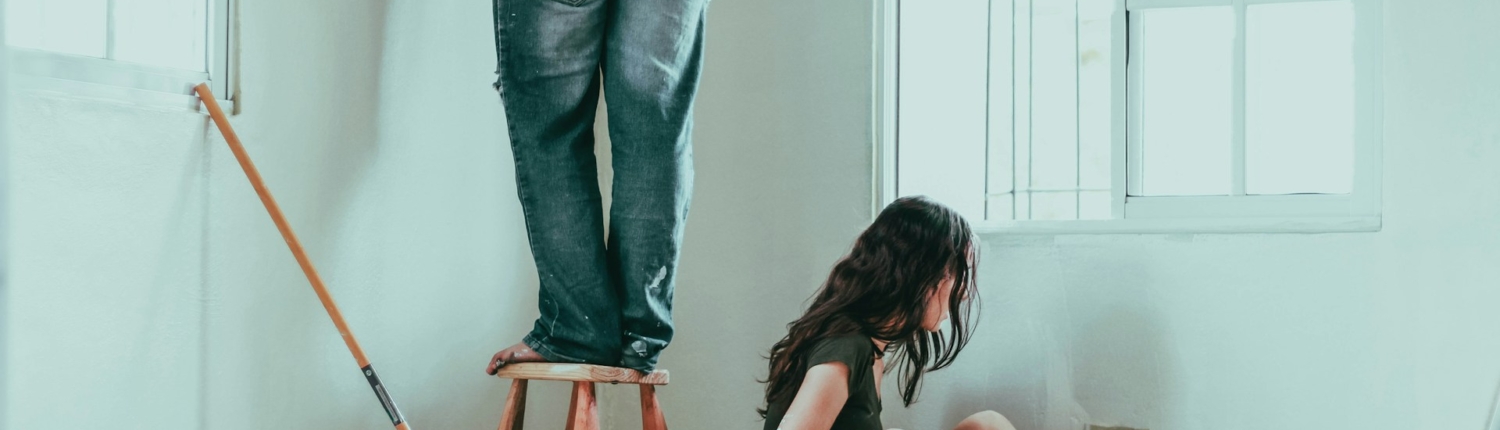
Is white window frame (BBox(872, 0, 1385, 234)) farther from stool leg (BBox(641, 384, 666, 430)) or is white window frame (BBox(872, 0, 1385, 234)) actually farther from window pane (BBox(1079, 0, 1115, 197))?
stool leg (BBox(641, 384, 666, 430))

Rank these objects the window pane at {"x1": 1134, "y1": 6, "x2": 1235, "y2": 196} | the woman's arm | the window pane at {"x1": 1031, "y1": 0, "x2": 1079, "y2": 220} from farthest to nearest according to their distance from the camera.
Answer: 1. the window pane at {"x1": 1031, "y1": 0, "x2": 1079, "y2": 220}
2. the window pane at {"x1": 1134, "y1": 6, "x2": 1235, "y2": 196}
3. the woman's arm

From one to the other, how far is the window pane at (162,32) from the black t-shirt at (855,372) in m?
1.00

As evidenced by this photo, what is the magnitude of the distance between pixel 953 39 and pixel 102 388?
1711mm

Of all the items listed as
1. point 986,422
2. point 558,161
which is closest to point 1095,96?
point 986,422

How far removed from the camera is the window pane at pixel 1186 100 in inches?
88.4

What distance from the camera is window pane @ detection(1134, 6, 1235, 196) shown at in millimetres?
2246

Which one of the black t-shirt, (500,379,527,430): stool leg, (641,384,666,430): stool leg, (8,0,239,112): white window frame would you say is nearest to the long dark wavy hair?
the black t-shirt

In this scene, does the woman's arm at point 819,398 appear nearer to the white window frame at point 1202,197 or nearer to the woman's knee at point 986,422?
the woman's knee at point 986,422

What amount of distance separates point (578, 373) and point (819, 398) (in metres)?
Result: 0.38

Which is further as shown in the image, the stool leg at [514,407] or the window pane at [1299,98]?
the window pane at [1299,98]

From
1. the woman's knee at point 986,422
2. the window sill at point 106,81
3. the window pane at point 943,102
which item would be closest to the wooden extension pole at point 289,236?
the window sill at point 106,81

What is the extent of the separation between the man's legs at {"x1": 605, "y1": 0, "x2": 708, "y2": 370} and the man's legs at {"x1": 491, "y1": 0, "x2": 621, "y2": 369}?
0.03 m

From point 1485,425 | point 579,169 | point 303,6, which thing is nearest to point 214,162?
point 303,6

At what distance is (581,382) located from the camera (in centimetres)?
182
